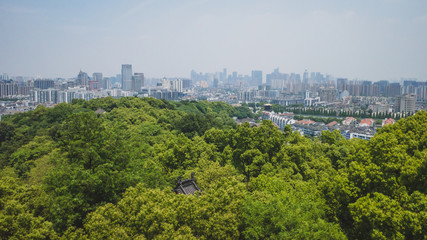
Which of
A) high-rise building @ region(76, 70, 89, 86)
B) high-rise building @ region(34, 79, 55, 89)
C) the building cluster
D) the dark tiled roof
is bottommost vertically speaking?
the building cluster

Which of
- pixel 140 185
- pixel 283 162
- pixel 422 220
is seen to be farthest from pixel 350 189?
pixel 140 185

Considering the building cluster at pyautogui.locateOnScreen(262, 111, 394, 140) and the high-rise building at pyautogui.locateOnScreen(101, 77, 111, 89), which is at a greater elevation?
the high-rise building at pyautogui.locateOnScreen(101, 77, 111, 89)

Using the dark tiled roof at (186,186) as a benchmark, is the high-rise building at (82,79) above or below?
above

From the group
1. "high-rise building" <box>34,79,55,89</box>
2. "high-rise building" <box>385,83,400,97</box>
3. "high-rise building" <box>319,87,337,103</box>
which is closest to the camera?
"high-rise building" <box>319,87,337,103</box>

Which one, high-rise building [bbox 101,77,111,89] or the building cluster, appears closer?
the building cluster

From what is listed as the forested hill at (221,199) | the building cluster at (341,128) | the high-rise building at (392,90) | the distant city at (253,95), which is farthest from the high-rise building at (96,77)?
the forested hill at (221,199)

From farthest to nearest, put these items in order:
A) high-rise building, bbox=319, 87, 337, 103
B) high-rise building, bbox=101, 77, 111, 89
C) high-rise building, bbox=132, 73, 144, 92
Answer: high-rise building, bbox=101, 77, 111, 89, high-rise building, bbox=132, 73, 144, 92, high-rise building, bbox=319, 87, 337, 103

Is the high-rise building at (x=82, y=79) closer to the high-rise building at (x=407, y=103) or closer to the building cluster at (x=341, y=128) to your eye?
the building cluster at (x=341, y=128)

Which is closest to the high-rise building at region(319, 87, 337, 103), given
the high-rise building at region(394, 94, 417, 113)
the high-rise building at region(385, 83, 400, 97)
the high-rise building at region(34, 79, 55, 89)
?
the high-rise building at region(385, 83, 400, 97)

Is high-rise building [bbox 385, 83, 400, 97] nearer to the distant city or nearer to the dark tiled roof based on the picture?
the distant city

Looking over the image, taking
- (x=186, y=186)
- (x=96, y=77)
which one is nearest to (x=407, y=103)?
(x=186, y=186)
